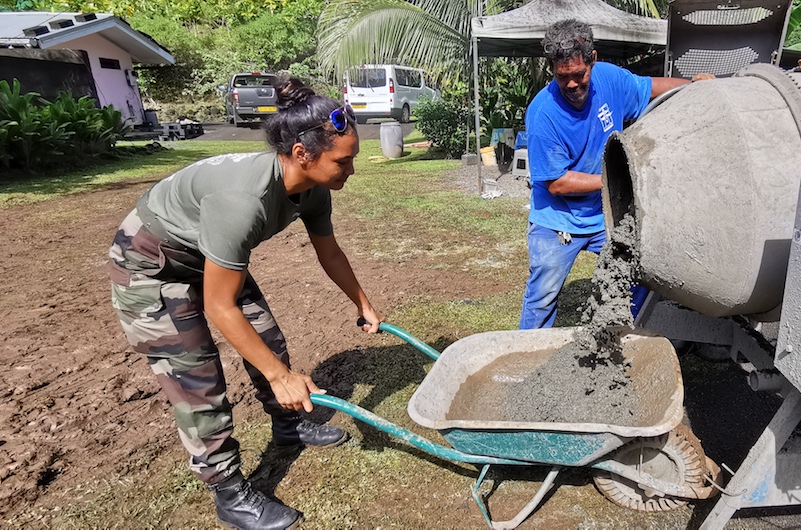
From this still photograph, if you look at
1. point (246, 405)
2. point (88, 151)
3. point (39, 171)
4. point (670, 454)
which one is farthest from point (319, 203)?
point (88, 151)

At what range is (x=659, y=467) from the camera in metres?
2.19

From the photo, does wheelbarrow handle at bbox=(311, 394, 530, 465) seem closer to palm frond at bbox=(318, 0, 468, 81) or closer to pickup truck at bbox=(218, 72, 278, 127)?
palm frond at bbox=(318, 0, 468, 81)

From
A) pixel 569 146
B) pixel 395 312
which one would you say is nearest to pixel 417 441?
pixel 569 146

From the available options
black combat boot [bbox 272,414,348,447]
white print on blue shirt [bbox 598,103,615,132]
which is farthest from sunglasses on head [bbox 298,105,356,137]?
black combat boot [bbox 272,414,348,447]

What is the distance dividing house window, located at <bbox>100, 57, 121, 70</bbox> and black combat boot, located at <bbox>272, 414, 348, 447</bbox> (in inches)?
818

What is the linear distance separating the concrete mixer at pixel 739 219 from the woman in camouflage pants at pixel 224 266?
1.19 m

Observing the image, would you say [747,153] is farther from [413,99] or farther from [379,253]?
[413,99]

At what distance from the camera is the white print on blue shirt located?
2748mm

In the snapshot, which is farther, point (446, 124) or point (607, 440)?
point (446, 124)

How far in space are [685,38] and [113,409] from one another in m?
7.46

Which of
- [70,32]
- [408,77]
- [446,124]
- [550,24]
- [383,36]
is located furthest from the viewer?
[408,77]

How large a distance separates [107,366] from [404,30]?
8487mm

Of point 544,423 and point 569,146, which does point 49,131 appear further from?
point 544,423

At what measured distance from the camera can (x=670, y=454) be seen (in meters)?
2.09
